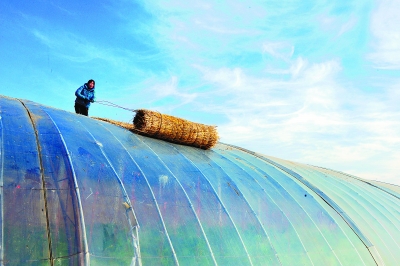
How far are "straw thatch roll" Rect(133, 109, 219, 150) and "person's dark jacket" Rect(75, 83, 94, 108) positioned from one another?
236cm

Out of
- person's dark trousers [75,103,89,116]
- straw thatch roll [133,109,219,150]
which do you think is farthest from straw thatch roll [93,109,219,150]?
person's dark trousers [75,103,89,116]

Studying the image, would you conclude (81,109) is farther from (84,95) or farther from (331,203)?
(331,203)

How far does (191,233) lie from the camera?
758 centimetres

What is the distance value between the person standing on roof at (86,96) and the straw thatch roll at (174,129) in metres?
2.38

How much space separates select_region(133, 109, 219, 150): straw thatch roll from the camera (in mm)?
10508

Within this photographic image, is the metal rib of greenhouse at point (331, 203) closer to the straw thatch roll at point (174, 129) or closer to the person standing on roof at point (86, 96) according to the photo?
the straw thatch roll at point (174, 129)

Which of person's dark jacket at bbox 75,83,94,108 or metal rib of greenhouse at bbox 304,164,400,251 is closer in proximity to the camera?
person's dark jacket at bbox 75,83,94,108

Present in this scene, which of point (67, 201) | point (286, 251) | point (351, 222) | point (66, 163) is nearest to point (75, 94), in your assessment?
point (66, 163)

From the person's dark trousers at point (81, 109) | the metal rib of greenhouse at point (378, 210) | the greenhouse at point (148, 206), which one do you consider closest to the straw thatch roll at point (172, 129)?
the greenhouse at point (148, 206)

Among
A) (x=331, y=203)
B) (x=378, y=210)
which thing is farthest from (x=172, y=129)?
(x=378, y=210)

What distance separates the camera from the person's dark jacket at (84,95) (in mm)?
12336

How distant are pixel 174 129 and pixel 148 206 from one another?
3.87 m

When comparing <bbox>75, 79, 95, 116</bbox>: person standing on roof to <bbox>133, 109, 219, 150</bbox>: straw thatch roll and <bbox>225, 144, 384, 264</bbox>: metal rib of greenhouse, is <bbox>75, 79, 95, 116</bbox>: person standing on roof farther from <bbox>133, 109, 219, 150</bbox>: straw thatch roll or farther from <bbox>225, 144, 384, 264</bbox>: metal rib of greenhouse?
<bbox>225, 144, 384, 264</bbox>: metal rib of greenhouse

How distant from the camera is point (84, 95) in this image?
40.4ft
